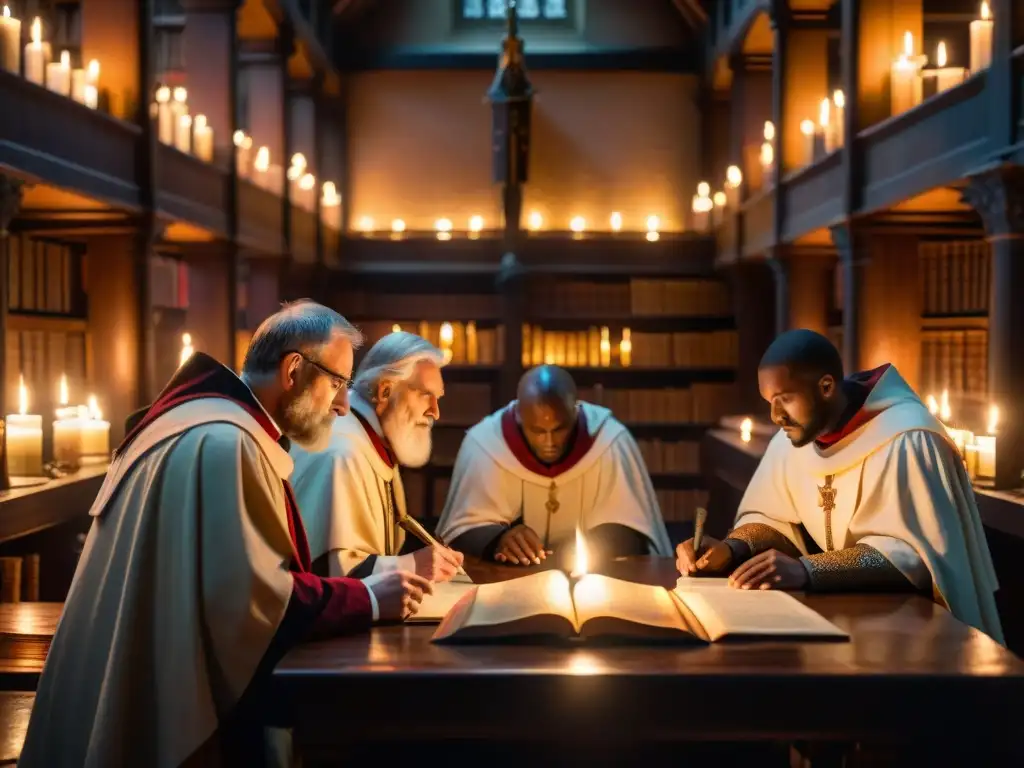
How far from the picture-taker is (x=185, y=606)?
225cm

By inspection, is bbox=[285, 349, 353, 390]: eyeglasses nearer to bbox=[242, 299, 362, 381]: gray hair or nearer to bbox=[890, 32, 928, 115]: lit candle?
bbox=[242, 299, 362, 381]: gray hair

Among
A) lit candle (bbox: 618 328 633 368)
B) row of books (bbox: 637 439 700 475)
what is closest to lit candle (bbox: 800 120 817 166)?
lit candle (bbox: 618 328 633 368)

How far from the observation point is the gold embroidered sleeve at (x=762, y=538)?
3227 mm

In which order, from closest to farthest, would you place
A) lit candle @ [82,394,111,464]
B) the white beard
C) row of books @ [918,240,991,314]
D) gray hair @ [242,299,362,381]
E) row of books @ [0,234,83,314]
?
gray hair @ [242,299,362,381]
the white beard
lit candle @ [82,394,111,464]
row of books @ [0,234,83,314]
row of books @ [918,240,991,314]

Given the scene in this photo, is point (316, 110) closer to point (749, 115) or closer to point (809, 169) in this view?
point (749, 115)

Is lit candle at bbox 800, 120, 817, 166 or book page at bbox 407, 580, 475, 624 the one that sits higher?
lit candle at bbox 800, 120, 817, 166

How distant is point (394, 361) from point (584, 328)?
7.14m

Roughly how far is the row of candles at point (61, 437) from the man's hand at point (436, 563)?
285cm

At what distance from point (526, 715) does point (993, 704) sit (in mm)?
862

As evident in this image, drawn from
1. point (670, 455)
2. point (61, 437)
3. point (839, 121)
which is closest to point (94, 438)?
point (61, 437)

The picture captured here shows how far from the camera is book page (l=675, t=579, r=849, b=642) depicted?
2.25 metres

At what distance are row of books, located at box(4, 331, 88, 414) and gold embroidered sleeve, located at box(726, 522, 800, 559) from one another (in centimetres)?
452

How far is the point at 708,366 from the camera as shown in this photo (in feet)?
33.8

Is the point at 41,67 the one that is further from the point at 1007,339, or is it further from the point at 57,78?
the point at 1007,339
